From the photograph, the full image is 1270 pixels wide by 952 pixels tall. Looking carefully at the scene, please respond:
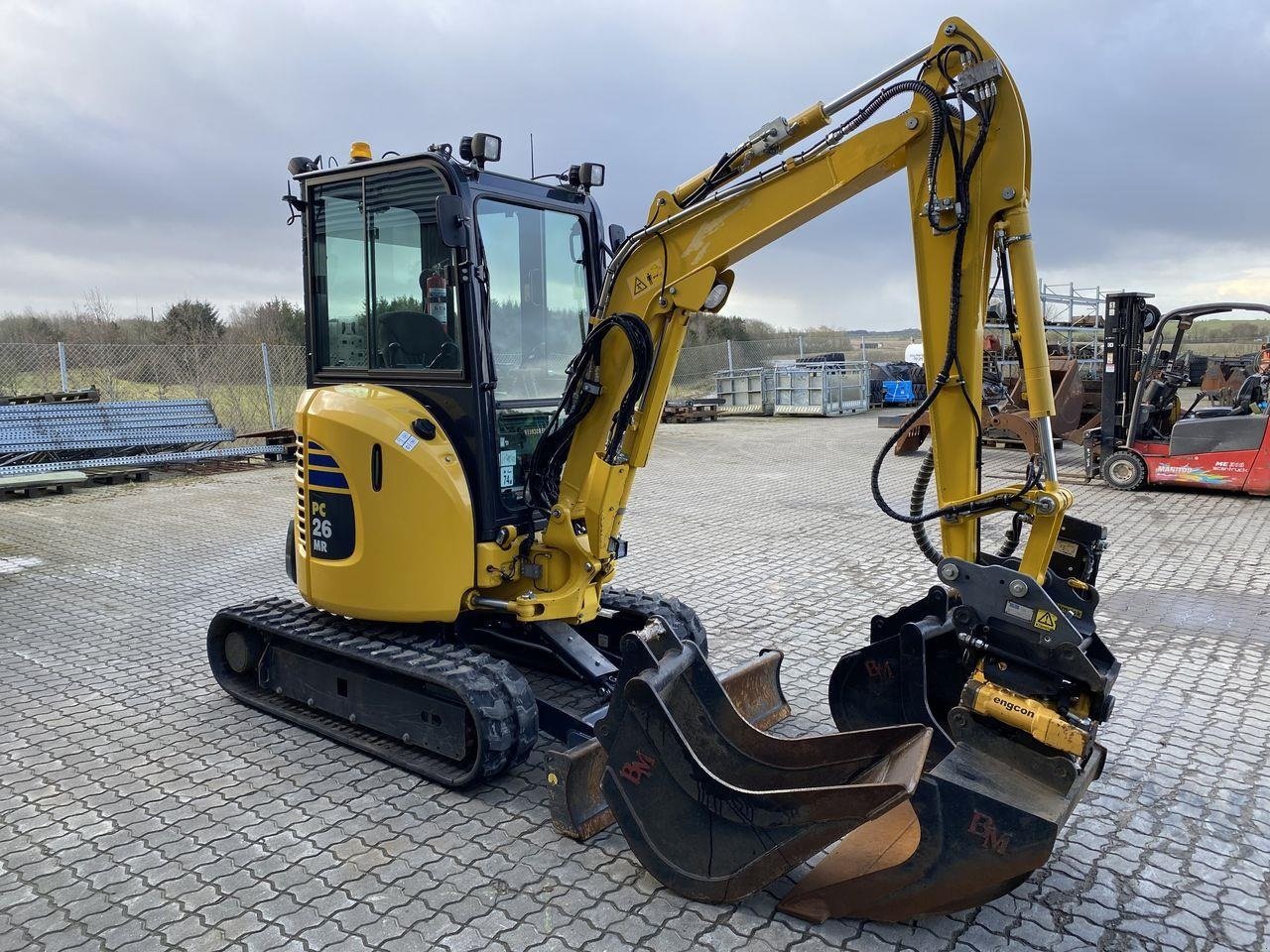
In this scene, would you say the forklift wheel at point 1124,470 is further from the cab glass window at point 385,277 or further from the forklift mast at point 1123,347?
the cab glass window at point 385,277

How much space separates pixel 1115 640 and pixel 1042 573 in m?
3.20

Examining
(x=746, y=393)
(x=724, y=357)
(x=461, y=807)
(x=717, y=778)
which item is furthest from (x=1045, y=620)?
(x=724, y=357)

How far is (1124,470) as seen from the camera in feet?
39.5

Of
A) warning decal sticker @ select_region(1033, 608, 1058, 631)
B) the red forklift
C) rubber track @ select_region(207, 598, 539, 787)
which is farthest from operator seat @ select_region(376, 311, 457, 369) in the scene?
the red forklift

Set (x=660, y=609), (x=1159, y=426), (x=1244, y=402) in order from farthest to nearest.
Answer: (x=1244, y=402) < (x=1159, y=426) < (x=660, y=609)

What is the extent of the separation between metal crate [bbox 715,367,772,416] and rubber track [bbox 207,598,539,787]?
67.2ft

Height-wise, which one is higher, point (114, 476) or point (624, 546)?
point (624, 546)

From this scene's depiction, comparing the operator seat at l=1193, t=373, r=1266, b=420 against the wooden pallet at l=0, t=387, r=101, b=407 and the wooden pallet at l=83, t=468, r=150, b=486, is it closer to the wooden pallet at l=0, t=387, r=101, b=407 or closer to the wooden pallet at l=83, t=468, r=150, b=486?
the wooden pallet at l=83, t=468, r=150, b=486

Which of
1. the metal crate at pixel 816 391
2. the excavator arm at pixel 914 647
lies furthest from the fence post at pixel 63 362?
the metal crate at pixel 816 391

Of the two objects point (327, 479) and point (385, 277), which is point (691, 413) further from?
point (327, 479)

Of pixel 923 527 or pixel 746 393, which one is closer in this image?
pixel 923 527

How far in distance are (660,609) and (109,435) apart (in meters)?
12.2

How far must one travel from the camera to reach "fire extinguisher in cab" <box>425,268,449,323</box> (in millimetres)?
4242

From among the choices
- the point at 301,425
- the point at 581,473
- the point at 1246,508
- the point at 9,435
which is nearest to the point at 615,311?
the point at 581,473
